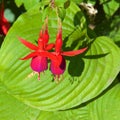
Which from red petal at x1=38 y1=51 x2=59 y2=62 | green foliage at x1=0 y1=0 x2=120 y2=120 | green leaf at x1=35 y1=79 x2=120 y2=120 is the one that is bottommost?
green leaf at x1=35 y1=79 x2=120 y2=120

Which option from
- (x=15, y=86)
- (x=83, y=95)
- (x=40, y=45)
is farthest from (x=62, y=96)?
(x=40, y=45)

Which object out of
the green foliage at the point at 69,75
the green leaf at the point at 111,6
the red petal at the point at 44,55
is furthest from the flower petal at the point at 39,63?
the green leaf at the point at 111,6

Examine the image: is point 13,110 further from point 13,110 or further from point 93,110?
point 93,110

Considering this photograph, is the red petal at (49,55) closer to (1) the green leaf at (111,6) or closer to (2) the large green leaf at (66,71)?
(2) the large green leaf at (66,71)

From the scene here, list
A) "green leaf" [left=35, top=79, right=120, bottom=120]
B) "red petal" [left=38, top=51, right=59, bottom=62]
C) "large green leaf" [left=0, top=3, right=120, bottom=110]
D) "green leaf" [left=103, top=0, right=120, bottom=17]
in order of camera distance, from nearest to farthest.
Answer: "red petal" [left=38, top=51, right=59, bottom=62], "large green leaf" [left=0, top=3, right=120, bottom=110], "green leaf" [left=35, top=79, right=120, bottom=120], "green leaf" [left=103, top=0, right=120, bottom=17]

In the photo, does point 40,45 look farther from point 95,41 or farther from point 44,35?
point 95,41

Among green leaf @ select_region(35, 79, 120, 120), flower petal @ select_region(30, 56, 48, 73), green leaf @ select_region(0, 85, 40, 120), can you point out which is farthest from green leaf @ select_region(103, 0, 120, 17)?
flower petal @ select_region(30, 56, 48, 73)

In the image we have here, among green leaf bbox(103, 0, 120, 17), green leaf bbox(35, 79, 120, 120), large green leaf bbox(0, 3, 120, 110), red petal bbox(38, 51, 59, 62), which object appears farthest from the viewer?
green leaf bbox(103, 0, 120, 17)

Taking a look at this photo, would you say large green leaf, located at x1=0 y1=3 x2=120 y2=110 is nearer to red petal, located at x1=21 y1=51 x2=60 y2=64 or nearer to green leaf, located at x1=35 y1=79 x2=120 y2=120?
green leaf, located at x1=35 y1=79 x2=120 y2=120
